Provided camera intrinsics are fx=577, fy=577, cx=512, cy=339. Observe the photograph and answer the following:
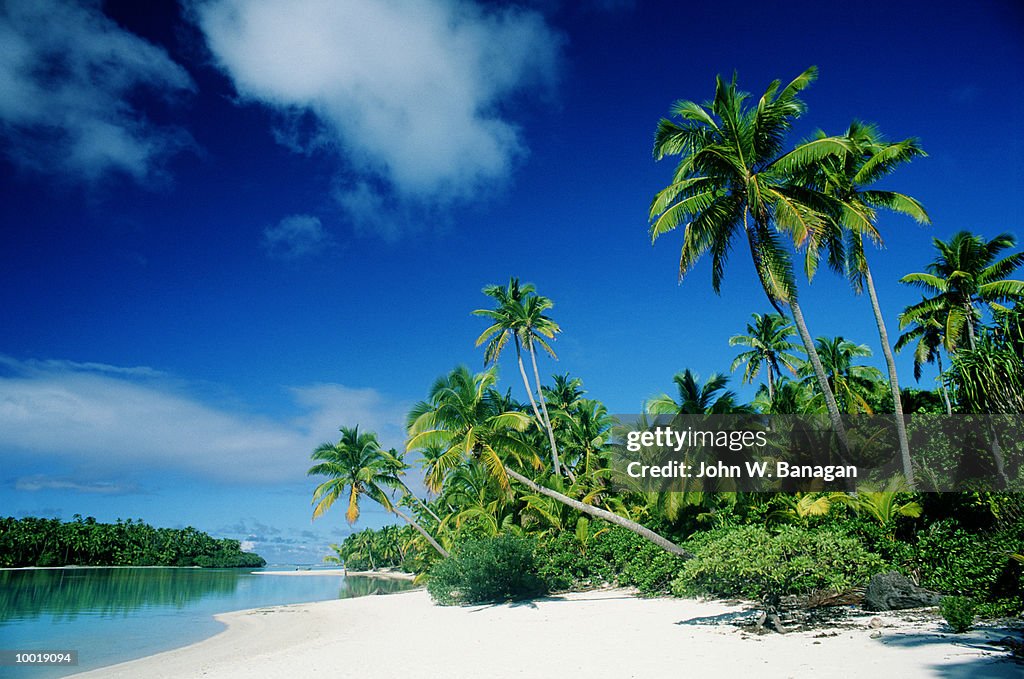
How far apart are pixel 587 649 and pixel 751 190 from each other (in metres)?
11.2

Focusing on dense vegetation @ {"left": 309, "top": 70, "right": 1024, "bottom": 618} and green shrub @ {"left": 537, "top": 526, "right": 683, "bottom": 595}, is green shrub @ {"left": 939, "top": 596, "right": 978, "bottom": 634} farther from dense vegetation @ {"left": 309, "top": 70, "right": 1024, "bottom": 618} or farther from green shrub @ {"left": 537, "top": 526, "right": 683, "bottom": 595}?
green shrub @ {"left": 537, "top": 526, "right": 683, "bottom": 595}

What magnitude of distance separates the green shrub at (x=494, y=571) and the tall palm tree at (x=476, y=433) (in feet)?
6.39

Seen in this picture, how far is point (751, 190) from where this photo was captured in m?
14.4

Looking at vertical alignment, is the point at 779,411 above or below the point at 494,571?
above

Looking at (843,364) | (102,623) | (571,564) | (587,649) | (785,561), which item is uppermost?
(843,364)

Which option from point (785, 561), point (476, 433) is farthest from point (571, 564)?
point (785, 561)

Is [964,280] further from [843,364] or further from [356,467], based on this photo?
[356,467]

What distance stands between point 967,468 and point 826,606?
5.55 metres

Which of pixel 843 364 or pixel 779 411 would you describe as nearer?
pixel 779 411

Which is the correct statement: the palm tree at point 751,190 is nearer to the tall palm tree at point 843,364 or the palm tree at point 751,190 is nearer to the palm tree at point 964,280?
the palm tree at point 964,280

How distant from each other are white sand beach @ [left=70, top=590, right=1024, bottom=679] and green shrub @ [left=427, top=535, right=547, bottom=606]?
4.55 feet

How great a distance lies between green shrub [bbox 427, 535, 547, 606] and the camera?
56.4 feet

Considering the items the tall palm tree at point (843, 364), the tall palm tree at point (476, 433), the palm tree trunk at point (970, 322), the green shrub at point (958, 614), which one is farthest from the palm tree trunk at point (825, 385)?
the tall palm tree at point (843, 364)

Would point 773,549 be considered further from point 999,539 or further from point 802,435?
point 802,435
